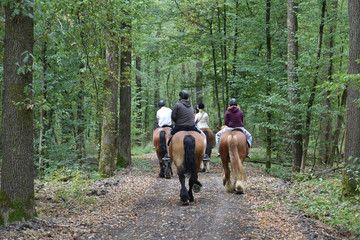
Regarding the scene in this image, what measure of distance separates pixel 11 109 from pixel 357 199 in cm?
739

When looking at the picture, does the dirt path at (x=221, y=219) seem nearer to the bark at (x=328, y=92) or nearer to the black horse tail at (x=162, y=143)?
the black horse tail at (x=162, y=143)

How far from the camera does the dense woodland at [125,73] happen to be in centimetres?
516

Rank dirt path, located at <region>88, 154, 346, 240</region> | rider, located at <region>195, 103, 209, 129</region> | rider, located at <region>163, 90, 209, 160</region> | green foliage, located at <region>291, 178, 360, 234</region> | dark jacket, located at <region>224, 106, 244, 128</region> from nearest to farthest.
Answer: dirt path, located at <region>88, 154, 346, 240</region> → green foliage, located at <region>291, 178, 360, 234</region> → rider, located at <region>163, 90, 209, 160</region> → dark jacket, located at <region>224, 106, 244, 128</region> → rider, located at <region>195, 103, 209, 129</region>

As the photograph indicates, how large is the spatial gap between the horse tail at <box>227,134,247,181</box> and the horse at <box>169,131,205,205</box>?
1193mm

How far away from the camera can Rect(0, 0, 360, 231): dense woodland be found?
16.9ft

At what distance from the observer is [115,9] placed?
277 inches

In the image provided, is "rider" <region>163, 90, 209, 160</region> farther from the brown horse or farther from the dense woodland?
the dense woodland

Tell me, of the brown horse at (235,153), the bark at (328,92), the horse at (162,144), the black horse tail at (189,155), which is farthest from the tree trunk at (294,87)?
the black horse tail at (189,155)

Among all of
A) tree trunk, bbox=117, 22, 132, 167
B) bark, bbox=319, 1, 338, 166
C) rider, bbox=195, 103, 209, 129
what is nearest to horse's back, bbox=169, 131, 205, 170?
bark, bbox=319, 1, 338, 166

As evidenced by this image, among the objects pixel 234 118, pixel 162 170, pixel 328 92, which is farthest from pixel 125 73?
pixel 328 92

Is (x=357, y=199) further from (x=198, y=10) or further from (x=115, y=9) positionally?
(x=198, y=10)

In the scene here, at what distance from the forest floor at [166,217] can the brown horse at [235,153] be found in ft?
1.08

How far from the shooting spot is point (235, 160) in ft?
27.3

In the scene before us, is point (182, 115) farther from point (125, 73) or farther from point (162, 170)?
point (162, 170)
